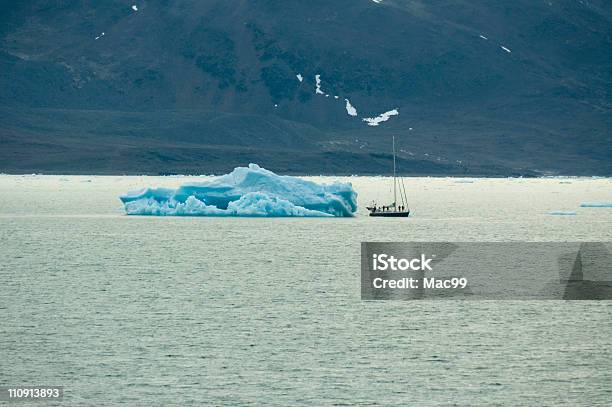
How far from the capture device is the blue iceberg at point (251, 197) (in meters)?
83.1

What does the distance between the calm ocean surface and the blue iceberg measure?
22896 millimetres

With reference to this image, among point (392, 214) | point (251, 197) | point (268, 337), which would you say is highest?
point (392, 214)

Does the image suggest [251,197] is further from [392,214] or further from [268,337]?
[268,337]

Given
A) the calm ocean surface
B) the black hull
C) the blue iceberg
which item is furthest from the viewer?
the black hull

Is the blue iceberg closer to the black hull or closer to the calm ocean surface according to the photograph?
the black hull

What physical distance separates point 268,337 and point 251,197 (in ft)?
172

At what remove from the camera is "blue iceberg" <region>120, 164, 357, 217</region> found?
83125 millimetres

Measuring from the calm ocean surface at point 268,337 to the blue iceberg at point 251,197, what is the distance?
22896 mm

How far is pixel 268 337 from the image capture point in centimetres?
3325

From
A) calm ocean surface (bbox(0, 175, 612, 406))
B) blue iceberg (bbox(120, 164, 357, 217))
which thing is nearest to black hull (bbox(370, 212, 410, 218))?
blue iceberg (bbox(120, 164, 357, 217))

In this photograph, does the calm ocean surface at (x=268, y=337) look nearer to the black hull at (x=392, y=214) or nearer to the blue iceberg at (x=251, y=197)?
the blue iceberg at (x=251, y=197)

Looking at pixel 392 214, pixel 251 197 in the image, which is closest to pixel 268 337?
pixel 251 197

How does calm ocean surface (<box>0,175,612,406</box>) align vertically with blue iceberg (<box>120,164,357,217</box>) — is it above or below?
below

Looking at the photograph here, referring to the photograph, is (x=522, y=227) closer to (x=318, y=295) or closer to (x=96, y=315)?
(x=318, y=295)
